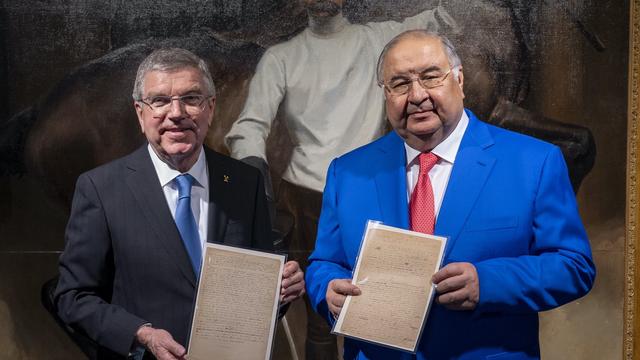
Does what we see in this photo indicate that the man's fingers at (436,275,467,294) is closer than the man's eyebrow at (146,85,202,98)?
Yes

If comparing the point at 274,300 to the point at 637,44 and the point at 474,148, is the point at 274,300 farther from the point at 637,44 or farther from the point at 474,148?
the point at 637,44

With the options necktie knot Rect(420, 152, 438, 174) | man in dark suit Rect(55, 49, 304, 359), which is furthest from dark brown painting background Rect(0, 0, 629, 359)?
necktie knot Rect(420, 152, 438, 174)

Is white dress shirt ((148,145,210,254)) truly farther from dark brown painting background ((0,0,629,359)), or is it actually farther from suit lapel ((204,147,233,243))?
dark brown painting background ((0,0,629,359))

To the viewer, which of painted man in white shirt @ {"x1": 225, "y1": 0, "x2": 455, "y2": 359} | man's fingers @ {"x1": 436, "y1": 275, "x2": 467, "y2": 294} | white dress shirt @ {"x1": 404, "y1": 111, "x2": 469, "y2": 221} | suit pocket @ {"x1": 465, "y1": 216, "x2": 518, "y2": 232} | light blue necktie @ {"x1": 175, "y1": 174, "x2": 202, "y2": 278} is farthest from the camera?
painted man in white shirt @ {"x1": 225, "y1": 0, "x2": 455, "y2": 359}

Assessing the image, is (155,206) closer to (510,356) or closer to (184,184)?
(184,184)

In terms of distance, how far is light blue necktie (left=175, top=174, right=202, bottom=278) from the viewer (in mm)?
2752

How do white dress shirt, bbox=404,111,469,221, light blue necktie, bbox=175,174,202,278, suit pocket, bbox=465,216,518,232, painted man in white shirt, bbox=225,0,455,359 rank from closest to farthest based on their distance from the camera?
1. suit pocket, bbox=465,216,518,232
2. white dress shirt, bbox=404,111,469,221
3. light blue necktie, bbox=175,174,202,278
4. painted man in white shirt, bbox=225,0,455,359

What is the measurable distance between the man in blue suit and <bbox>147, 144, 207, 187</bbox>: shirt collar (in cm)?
59

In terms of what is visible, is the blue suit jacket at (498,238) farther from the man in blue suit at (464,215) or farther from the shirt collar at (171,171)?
the shirt collar at (171,171)

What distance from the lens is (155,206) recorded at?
2775 millimetres

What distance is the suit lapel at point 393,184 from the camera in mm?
2488

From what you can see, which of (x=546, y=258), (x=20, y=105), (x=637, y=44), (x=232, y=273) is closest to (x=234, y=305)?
(x=232, y=273)

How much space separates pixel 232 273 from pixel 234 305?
11 centimetres

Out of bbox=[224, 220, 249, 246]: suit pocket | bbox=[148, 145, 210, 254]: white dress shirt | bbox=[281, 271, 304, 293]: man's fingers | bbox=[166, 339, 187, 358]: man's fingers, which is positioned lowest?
bbox=[166, 339, 187, 358]: man's fingers
